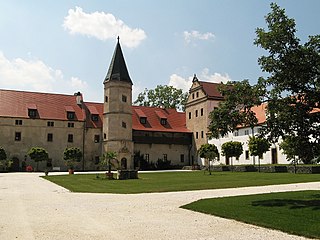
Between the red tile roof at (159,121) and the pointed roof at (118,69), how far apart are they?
7818mm

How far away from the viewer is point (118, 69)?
55906mm

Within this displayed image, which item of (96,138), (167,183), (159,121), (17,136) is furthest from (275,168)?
(17,136)

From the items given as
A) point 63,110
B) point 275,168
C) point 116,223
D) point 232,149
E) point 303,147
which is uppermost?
point 63,110

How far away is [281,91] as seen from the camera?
537 inches

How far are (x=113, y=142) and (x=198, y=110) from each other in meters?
16.1

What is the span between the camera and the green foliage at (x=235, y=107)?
13.8 m

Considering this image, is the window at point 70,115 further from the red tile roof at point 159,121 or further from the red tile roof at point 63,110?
the red tile roof at point 159,121

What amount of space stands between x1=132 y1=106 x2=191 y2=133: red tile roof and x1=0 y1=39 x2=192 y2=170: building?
0.72 feet

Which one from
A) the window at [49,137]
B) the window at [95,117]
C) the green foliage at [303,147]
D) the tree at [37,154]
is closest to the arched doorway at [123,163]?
the window at [95,117]

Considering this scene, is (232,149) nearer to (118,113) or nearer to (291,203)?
(118,113)

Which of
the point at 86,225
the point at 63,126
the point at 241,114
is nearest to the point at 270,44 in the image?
the point at 241,114

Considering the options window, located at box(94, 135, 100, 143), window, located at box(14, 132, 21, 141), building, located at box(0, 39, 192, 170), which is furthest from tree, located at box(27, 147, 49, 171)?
window, located at box(94, 135, 100, 143)

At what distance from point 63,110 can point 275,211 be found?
49586 mm

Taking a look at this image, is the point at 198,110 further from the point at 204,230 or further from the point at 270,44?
A: the point at 204,230
